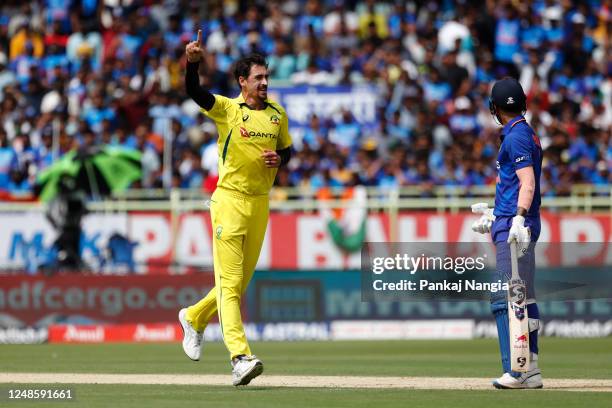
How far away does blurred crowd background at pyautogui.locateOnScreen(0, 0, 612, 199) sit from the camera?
23719mm

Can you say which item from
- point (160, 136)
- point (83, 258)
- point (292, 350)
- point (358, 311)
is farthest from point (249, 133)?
point (160, 136)

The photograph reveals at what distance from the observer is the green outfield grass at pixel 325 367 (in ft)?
32.6

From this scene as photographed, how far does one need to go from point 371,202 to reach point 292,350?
4.65 metres

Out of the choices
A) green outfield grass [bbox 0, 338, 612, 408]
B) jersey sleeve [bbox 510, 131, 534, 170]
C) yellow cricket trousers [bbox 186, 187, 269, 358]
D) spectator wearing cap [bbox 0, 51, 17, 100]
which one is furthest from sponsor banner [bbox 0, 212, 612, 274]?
jersey sleeve [bbox 510, 131, 534, 170]

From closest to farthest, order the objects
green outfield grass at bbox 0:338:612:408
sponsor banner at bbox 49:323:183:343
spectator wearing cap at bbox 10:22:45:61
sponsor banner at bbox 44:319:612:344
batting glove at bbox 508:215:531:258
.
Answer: green outfield grass at bbox 0:338:612:408
batting glove at bbox 508:215:531:258
sponsor banner at bbox 44:319:612:344
sponsor banner at bbox 49:323:183:343
spectator wearing cap at bbox 10:22:45:61

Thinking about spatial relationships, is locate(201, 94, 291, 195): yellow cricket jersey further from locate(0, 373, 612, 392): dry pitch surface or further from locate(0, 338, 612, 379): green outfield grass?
locate(0, 338, 612, 379): green outfield grass

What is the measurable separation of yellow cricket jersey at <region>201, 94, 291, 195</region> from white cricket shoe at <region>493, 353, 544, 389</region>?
8.32 ft

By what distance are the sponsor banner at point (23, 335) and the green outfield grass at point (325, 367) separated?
1.43 m

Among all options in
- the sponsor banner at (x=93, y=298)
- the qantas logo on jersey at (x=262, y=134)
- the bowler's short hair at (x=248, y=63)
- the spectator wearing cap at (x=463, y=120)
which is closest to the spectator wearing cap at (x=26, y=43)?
the sponsor banner at (x=93, y=298)

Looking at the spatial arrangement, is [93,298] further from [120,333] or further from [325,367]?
[325,367]

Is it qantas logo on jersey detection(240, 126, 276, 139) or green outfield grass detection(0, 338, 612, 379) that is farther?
green outfield grass detection(0, 338, 612, 379)

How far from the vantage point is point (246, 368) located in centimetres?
1098

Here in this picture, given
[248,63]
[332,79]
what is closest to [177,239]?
[332,79]

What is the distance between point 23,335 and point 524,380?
40.5 feet
